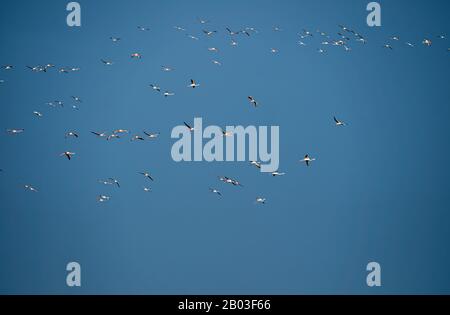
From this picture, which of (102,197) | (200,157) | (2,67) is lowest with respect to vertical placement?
(102,197)
